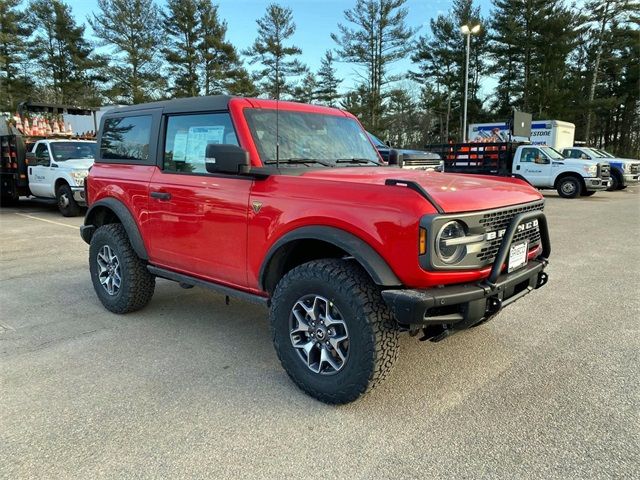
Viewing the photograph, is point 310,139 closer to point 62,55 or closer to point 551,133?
point 551,133

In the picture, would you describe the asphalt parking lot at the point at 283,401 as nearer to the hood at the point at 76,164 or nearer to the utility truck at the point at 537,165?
the hood at the point at 76,164

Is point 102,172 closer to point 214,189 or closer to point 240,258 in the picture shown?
point 214,189

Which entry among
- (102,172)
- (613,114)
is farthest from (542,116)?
(102,172)

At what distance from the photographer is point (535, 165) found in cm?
1719

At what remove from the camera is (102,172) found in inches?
184

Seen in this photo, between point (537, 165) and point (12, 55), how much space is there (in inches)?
1409

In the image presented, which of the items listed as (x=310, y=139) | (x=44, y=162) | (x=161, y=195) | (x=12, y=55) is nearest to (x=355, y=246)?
(x=310, y=139)

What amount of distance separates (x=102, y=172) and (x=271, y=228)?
2430mm

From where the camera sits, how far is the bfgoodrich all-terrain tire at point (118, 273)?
4.35m

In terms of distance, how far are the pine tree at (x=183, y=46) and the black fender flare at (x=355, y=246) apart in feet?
110

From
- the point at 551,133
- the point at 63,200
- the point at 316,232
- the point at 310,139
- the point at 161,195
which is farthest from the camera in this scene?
the point at 551,133

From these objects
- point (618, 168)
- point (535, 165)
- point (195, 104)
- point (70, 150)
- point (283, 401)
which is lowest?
point (283, 401)

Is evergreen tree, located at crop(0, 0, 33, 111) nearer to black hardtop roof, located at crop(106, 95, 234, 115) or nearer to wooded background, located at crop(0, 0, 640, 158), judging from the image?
wooded background, located at crop(0, 0, 640, 158)

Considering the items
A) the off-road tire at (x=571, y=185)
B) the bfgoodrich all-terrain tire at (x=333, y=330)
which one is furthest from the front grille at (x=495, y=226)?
the off-road tire at (x=571, y=185)
